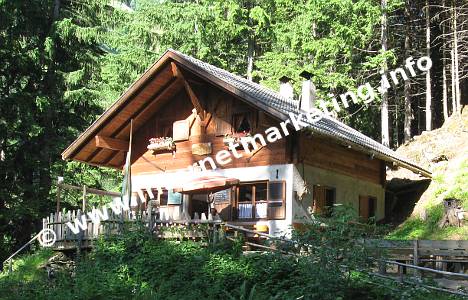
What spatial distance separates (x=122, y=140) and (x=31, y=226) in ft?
22.9

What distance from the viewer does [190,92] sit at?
19188 millimetres

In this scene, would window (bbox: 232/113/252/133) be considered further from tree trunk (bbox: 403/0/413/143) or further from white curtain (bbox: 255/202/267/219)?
tree trunk (bbox: 403/0/413/143)

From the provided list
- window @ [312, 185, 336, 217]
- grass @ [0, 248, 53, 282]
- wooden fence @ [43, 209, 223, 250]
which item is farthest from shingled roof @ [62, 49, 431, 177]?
grass @ [0, 248, 53, 282]

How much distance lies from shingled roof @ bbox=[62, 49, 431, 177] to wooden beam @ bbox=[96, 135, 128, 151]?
0.63 feet

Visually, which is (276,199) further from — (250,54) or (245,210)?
(250,54)

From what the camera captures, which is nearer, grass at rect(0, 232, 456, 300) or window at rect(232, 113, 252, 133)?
grass at rect(0, 232, 456, 300)

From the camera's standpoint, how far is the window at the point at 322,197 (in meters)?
18.6

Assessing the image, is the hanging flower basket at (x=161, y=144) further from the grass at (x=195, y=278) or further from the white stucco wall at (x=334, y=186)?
the grass at (x=195, y=278)

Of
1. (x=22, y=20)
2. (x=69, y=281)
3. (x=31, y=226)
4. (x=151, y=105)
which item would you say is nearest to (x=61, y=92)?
(x=22, y=20)

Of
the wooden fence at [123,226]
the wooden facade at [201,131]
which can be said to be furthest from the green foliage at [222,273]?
the wooden facade at [201,131]

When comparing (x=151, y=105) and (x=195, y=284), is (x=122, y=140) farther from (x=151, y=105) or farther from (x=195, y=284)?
(x=195, y=284)

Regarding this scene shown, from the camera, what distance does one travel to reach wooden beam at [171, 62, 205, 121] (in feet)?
62.1

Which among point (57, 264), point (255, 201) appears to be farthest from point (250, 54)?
point (57, 264)

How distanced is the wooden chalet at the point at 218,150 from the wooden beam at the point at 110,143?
0.04 m
